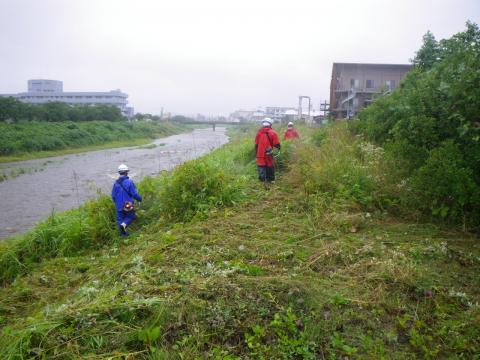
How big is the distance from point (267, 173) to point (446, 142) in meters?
3.94

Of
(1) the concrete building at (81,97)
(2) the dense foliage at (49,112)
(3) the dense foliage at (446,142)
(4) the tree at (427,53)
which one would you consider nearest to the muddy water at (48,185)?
(3) the dense foliage at (446,142)

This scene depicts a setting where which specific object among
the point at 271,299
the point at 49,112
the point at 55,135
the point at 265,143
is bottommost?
the point at 271,299

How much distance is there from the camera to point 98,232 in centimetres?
645

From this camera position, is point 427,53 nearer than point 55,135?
Yes

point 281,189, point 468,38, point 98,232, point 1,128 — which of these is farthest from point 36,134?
point 468,38

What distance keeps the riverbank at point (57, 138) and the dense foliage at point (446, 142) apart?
23.7m

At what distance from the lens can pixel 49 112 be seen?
35.3m

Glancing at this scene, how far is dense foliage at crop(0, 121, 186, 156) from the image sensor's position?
938 inches

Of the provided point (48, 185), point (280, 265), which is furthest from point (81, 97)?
point (280, 265)

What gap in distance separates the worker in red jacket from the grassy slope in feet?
9.72

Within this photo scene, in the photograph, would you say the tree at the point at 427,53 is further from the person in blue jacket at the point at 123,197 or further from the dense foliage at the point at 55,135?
the dense foliage at the point at 55,135

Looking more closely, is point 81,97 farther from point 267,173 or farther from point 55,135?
point 267,173

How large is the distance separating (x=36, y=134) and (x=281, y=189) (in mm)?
26112

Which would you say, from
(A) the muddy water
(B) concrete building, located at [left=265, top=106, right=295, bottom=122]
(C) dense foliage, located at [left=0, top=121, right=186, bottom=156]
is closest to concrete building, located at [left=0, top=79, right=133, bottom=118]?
(B) concrete building, located at [left=265, top=106, right=295, bottom=122]
